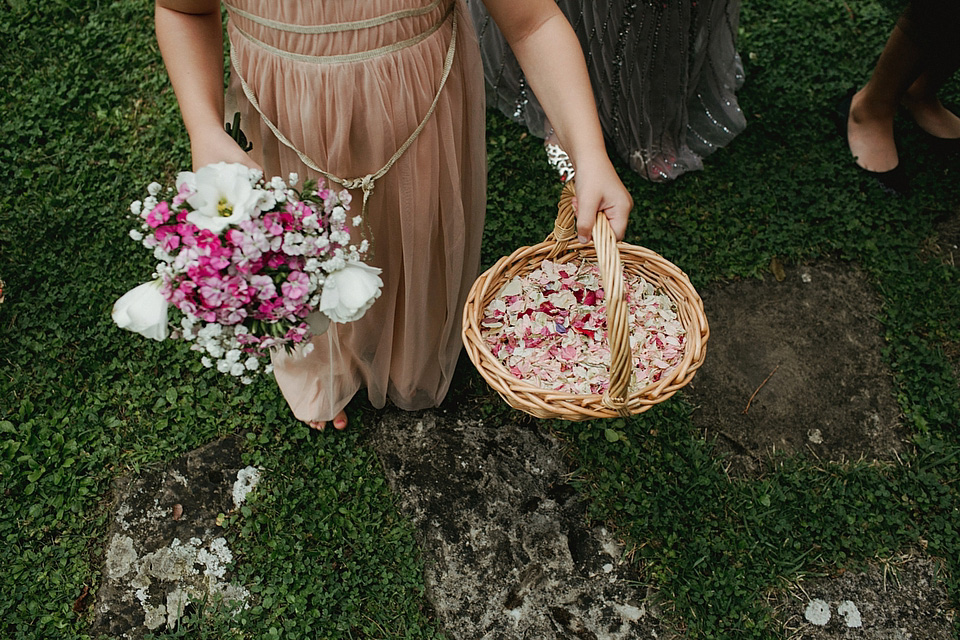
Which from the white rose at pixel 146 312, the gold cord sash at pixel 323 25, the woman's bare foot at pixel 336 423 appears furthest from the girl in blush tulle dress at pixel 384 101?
the woman's bare foot at pixel 336 423

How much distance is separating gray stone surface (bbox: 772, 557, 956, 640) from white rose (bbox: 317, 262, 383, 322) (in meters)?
1.90

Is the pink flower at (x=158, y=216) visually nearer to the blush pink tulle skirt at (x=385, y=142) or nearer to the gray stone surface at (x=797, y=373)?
the blush pink tulle skirt at (x=385, y=142)

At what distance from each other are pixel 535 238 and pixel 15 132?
2.49 metres

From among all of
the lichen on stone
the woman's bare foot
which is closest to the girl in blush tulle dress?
the woman's bare foot

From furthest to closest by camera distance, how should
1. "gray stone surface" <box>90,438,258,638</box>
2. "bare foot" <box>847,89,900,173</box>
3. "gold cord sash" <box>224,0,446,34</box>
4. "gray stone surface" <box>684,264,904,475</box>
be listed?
"bare foot" <box>847,89,900,173</box>
"gray stone surface" <box>684,264,904,475</box>
"gray stone surface" <box>90,438,258,638</box>
"gold cord sash" <box>224,0,446,34</box>

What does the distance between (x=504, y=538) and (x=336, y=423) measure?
744 mm

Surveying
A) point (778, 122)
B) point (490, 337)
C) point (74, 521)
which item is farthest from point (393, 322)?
point (778, 122)

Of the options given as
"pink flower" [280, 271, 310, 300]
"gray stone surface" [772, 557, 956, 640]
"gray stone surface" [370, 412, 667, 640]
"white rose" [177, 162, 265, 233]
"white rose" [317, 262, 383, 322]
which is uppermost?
"white rose" [177, 162, 265, 233]

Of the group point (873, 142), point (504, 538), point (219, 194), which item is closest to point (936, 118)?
point (873, 142)

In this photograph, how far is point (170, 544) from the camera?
7.72ft

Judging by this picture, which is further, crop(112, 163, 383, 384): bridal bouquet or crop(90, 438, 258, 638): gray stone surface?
crop(90, 438, 258, 638): gray stone surface

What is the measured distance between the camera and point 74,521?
2.40 meters

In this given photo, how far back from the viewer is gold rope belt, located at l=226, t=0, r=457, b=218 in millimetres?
1420

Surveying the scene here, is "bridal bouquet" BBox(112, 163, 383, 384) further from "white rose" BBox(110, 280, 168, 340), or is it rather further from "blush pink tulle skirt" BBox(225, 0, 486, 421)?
"blush pink tulle skirt" BBox(225, 0, 486, 421)
